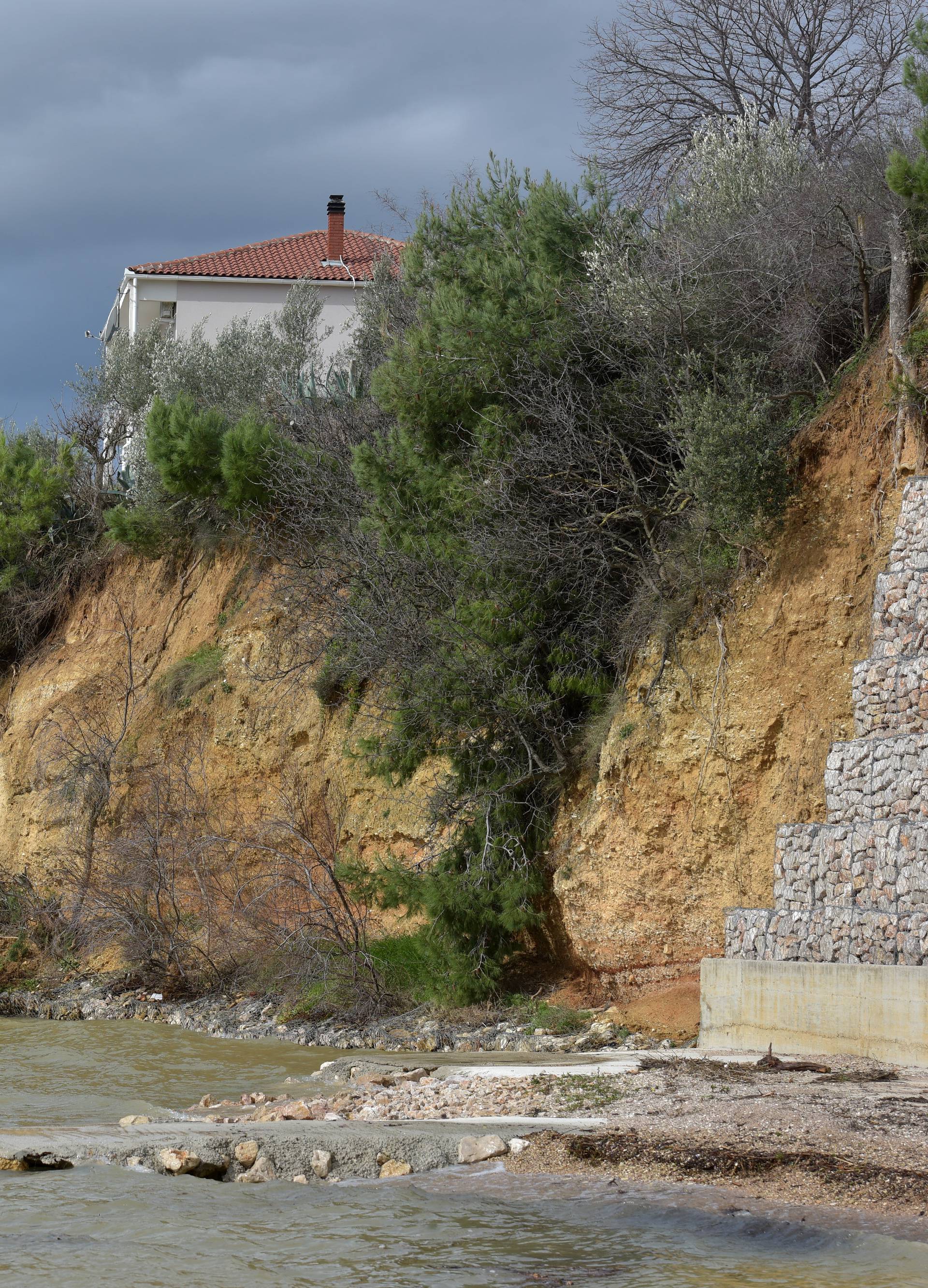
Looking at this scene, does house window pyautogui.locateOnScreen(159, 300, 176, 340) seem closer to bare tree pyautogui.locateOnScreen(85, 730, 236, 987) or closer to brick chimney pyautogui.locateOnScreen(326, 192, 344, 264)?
brick chimney pyautogui.locateOnScreen(326, 192, 344, 264)

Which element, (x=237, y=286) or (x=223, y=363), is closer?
(x=223, y=363)

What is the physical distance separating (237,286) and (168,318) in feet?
7.00

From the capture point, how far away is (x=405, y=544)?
60.0 ft

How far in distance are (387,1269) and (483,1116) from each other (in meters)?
3.03

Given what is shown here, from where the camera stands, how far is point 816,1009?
11289 millimetres

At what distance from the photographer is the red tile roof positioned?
35.2 meters

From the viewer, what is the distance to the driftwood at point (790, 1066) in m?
10.1

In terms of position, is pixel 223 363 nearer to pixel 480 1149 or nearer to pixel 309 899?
pixel 309 899

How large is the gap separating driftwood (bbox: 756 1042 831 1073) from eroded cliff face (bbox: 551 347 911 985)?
11.7 feet

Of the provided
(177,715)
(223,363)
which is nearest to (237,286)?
(223,363)

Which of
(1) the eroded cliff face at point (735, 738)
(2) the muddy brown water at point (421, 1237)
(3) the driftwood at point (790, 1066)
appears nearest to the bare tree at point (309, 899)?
(1) the eroded cliff face at point (735, 738)

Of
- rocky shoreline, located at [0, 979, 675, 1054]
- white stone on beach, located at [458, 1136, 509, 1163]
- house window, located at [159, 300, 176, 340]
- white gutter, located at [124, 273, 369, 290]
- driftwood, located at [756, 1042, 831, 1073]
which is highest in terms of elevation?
white gutter, located at [124, 273, 369, 290]

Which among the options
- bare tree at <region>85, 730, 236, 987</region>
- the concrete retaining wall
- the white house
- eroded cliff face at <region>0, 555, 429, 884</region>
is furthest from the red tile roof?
the concrete retaining wall

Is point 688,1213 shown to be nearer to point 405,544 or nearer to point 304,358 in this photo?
point 405,544
